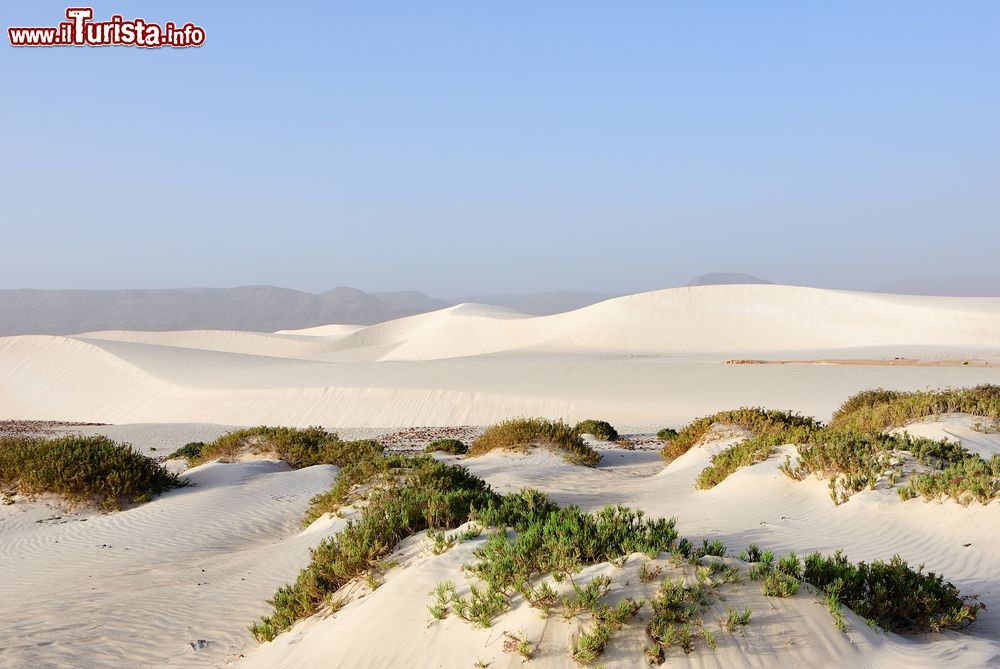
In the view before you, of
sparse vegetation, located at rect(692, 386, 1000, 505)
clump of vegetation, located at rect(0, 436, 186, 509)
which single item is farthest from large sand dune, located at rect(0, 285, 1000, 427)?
clump of vegetation, located at rect(0, 436, 186, 509)

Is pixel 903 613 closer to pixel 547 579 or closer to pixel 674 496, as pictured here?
pixel 547 579

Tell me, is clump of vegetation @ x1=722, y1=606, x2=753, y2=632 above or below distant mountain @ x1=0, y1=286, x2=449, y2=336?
below

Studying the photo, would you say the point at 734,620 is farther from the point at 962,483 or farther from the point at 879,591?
the point at 962,483

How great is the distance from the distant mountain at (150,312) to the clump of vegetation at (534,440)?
153882mm

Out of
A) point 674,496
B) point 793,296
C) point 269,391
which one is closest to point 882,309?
point 793,296

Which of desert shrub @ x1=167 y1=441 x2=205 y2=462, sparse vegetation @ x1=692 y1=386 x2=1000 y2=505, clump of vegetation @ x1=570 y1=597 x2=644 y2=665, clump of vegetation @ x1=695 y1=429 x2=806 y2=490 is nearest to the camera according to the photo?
clump of vegetation @ x1=570 y1=597 x2=644 y2=665

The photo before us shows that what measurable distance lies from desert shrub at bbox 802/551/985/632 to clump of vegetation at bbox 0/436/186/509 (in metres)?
9.71

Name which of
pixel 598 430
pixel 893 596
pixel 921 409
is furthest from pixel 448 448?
pixel 893 596

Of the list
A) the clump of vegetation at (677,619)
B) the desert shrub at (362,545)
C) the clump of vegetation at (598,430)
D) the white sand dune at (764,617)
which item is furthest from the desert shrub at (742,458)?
the clump of vegetation at (598,430)

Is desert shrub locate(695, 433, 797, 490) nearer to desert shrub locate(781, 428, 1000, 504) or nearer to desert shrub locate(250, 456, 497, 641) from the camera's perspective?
desert shrub locate(781, 428, 1000, 504)

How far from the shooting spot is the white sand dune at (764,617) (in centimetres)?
373

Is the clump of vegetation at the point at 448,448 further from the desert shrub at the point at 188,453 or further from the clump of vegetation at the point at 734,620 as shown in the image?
the clump of vegetation at the point at 734,620

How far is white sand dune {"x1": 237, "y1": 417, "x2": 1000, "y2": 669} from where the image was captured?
373 cm

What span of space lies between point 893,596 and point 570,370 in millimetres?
26167
